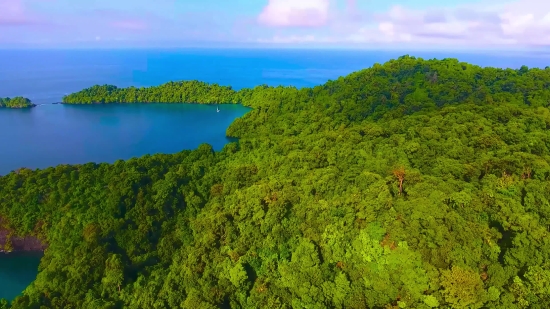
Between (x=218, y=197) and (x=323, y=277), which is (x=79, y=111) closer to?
(x=218, y=197)

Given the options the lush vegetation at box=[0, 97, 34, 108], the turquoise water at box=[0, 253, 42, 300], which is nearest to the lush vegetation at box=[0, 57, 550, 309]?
the turquoise water at box=[0, 253, 42, 300]

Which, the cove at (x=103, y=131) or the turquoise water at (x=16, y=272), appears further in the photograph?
the cove at (x=103, y=131)

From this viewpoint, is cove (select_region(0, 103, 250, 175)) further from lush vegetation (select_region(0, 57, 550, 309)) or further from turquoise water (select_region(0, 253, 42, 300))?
turquoise water (select_region(0, 253, 42, 300))

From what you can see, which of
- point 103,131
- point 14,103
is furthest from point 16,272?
point 14,103

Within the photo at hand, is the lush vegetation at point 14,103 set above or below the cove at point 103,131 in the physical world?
above

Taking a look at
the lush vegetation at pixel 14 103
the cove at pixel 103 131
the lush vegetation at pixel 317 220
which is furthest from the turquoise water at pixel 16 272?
the lush vegetation at pixel 14 103

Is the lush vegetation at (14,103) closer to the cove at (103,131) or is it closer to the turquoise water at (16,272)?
the cove at (103,131)
